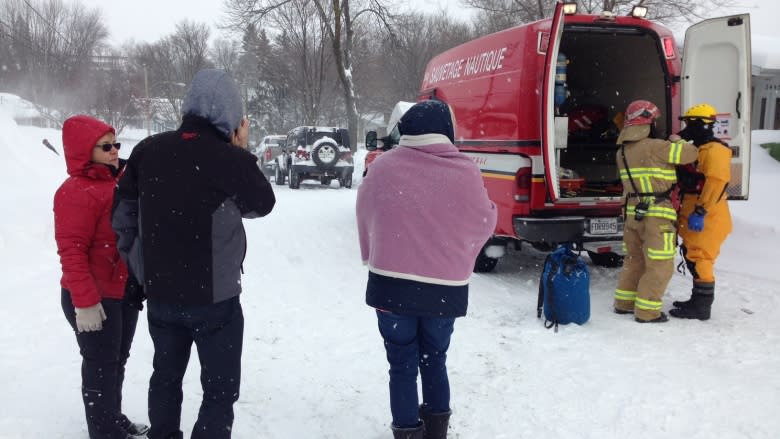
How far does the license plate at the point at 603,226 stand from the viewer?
6.04 m

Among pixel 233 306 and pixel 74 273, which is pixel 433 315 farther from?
pixel 74 273

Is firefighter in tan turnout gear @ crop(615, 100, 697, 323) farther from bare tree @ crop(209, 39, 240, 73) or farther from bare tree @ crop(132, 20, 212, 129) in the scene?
bare tree @ crop(209, 39, 240, 73)

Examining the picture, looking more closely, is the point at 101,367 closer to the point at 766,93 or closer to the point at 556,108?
the point at 556,108

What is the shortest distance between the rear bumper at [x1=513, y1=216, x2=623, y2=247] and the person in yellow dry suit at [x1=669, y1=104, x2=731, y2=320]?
0.96m

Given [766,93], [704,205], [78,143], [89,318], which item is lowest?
[89,318]

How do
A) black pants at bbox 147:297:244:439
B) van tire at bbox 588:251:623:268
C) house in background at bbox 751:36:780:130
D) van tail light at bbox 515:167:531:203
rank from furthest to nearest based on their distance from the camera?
house in background at bbox 751:36:780:130
van tire at bbox 588:251:623:268
van tail light at bbox 515:167:531:203
black pants at bbox 147:297:244:439

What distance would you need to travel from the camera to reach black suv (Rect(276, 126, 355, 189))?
1750cm

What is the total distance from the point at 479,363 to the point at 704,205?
101 inches

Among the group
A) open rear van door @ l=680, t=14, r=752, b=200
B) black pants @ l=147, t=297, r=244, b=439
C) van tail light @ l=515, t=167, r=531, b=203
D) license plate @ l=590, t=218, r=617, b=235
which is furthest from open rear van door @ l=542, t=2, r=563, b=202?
black pants @ l=147, t=297, r=244, b=439

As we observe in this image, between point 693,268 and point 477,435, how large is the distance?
10.3ft

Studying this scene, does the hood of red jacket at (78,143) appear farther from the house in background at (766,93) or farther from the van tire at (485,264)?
the house in background at (766,93)

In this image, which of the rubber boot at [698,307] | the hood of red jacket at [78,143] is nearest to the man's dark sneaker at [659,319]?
the rubber boot at [698,307]

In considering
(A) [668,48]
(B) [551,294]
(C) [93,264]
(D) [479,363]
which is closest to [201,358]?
(C) [93,264]

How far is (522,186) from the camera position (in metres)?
5.94
